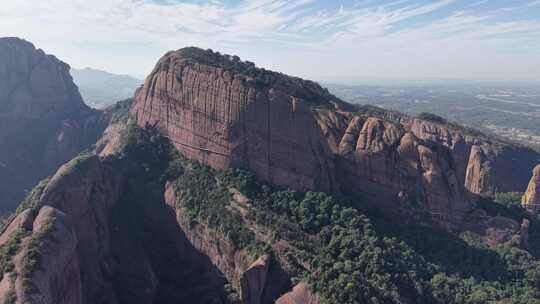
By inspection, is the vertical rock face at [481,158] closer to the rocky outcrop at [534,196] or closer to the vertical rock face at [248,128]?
the rocky outcrop at [534,196]

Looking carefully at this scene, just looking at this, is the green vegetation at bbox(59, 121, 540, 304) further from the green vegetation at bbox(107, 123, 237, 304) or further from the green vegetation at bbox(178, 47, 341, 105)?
the green vegetation at bbox(178, 47, 341, 105)

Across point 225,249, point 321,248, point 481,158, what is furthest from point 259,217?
point 481,158

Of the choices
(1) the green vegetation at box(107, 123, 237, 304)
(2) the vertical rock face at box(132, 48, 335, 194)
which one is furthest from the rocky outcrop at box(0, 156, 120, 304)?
(2) the vertical rock face at box(132, 48, 335, 194)

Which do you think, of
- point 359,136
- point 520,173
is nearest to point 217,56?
point 359,136

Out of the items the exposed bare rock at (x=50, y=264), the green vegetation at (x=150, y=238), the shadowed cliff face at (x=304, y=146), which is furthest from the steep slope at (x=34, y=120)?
the exposed bare rock at (x=50, y=264)

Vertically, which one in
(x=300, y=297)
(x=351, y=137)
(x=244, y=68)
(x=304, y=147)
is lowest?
(x=300, y=297)

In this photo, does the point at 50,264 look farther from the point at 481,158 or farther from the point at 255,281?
the point at 481,158
